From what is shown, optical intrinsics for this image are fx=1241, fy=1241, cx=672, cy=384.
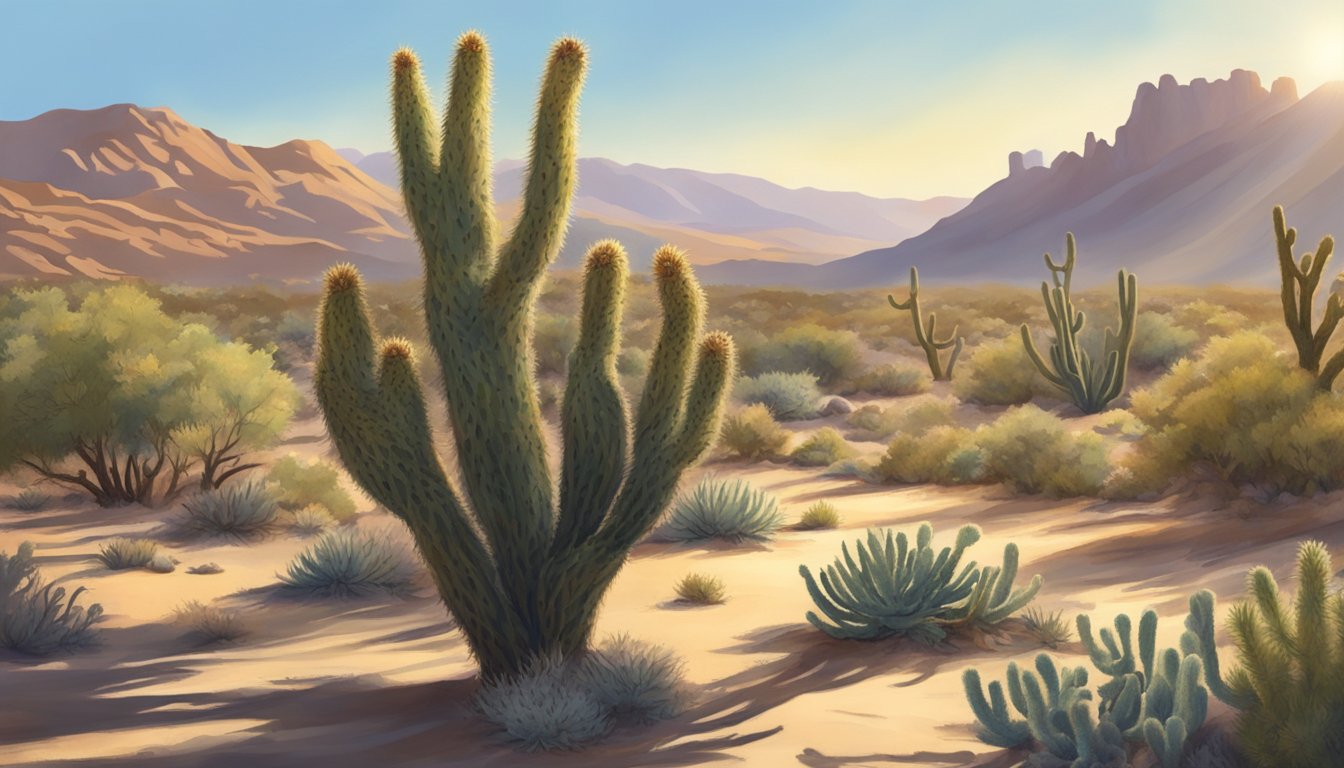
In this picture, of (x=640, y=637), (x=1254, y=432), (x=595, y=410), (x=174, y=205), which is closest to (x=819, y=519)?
(x=1254, y=432)

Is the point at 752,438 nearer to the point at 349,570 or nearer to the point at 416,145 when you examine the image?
the point at 349,570

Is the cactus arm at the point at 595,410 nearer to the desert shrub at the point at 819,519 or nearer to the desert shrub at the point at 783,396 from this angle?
the desert shrub at the point at 819,519

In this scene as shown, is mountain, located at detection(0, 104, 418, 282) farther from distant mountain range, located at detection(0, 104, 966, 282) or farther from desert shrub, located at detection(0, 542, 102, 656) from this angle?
desert shrub, located at detection(0, 542, 102, 656)

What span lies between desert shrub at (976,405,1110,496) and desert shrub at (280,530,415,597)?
755 centimetres

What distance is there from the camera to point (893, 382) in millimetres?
27156

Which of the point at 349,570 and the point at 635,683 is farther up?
the point at 349,570

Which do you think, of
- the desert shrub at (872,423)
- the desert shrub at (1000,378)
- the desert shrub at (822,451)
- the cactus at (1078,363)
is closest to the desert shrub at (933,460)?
the desert shrub at (822,451)

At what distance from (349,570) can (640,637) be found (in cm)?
357

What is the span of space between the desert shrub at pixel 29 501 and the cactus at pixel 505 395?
11.2 m

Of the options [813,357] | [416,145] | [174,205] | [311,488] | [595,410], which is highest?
[174,205]

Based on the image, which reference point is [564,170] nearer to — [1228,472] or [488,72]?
[488,72]

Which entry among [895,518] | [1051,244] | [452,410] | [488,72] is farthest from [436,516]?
[1051,244]

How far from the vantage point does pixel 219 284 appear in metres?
105

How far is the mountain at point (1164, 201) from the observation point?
354 feet
